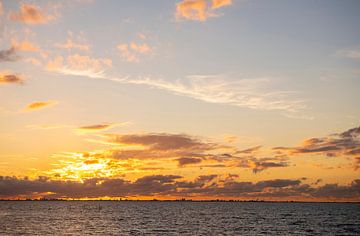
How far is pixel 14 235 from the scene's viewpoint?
303ft

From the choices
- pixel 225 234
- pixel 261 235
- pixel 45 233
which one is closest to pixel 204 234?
pixel 225 234

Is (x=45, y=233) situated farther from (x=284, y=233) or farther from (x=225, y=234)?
(x=284, y=233)

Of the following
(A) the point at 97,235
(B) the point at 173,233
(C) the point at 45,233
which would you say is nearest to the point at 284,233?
(B) the point at 173,233

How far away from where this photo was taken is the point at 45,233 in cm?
9906

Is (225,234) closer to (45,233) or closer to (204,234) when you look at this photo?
(204,234)

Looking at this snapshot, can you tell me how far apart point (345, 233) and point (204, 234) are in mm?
40824

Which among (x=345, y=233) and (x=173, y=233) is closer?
(x=173, y=233)

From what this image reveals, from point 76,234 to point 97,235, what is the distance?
5.36 metres

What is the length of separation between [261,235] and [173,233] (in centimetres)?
2206

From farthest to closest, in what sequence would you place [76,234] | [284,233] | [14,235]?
[284,233]
[76,234]
[14,235]

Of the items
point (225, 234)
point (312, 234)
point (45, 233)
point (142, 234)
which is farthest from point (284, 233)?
point (45, 233)

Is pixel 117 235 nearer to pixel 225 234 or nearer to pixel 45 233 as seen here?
pixel 45 233

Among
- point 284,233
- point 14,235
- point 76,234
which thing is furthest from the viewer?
point 284,233

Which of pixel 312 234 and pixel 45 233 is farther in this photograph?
pixel 312 234
